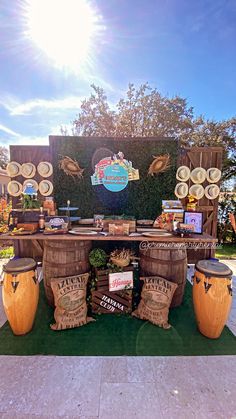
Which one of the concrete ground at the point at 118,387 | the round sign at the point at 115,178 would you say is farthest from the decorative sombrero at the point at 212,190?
the concrete ground at the point at 118,387

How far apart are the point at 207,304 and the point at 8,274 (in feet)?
6.84

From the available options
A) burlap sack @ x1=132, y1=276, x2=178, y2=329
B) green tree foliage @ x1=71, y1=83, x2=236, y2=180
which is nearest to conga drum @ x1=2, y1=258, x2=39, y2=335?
burlap sack @ x1=132, y1=276, x2=178, y2=329

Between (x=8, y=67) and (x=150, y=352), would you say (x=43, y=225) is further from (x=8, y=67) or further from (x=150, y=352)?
(x=8, y=67)

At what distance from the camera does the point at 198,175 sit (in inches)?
154

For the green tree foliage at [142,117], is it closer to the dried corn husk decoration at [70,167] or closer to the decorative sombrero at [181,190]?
the decorative sombrero at [181,190]

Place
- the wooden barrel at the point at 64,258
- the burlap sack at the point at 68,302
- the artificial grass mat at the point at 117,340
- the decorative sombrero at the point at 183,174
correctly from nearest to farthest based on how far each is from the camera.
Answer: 1. the artificial grass mat at the point at 117,340
2. the burlap sack at the point at 68,302
3. the wooden barrel at the point at 64,258
4. the decorative sombrero at the point at 183,174

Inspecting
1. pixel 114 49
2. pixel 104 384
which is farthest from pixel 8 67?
pixel 104 384

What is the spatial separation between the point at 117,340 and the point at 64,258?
3.46 ft

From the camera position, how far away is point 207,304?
198 cm

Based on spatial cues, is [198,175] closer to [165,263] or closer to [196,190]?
[196,190]

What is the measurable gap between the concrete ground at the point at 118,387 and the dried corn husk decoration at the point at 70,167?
2535mm

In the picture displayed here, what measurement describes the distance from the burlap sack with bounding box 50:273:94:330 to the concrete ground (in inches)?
15.4

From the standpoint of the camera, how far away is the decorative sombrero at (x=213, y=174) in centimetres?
393

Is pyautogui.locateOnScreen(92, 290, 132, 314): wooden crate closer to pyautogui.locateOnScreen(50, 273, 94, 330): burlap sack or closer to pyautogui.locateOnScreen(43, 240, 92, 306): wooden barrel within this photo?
pyautogui.locateOnScreen(50, 273, 94, 330): burlap sack
